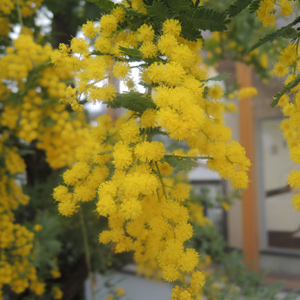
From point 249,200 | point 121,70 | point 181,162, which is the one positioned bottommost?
point 249,200

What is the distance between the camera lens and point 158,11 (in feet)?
1.41

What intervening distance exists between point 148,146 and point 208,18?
0.68 ft

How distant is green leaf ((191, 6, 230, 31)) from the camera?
0.44 meters

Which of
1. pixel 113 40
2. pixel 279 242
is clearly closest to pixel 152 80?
pixel 113 40

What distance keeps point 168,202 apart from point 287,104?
0.26 meters

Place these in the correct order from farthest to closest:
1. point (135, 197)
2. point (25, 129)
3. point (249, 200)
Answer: point (249, 200)
point (25, 129)
point (135, 197)

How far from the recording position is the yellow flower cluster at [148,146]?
367 millimetres

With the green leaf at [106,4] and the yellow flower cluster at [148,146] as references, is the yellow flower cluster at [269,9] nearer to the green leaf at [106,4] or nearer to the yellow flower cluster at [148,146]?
the yellow flower cluster at [148,146]

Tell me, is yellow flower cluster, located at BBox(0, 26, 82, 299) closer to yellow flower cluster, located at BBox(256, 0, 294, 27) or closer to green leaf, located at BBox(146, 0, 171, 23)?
green leaf, located at BBox(146, 0, 171, 23)

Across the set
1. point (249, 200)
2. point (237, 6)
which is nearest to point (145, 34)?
point (237, 6)

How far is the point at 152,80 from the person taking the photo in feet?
1.36

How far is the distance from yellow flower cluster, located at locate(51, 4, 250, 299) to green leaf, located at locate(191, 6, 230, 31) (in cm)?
3

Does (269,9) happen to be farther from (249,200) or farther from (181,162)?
(249,200)

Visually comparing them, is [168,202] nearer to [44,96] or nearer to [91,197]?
[91,197]
